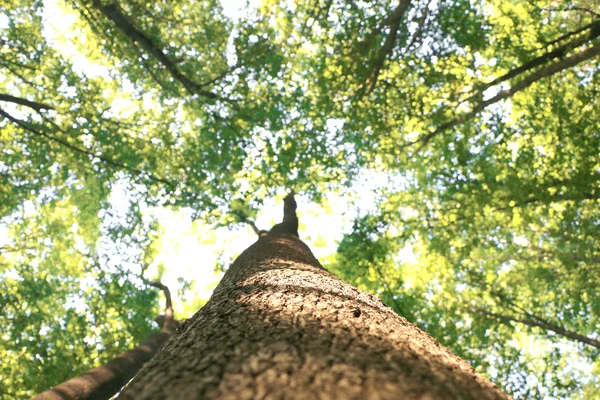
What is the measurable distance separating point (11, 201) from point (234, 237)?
6.77 metres

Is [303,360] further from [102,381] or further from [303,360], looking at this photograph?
[102,381]

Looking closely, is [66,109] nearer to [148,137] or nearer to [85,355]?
[148,137]

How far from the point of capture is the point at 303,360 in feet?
4.41

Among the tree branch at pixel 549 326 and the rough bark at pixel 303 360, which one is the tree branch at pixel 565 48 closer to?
the tree branch at pixel 549 326

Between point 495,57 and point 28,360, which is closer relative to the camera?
point 28,360

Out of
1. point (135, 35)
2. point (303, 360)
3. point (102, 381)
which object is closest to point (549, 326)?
point (102, 381)

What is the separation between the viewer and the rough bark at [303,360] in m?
1.18

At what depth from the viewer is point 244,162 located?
11.4 meters

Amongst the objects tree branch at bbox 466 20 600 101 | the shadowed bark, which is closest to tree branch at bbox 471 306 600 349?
tree branch at bbox 466 20 600 101

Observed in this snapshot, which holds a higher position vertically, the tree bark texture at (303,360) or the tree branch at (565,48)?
the tree branch at (565,48)

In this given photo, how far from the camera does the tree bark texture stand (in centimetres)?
118

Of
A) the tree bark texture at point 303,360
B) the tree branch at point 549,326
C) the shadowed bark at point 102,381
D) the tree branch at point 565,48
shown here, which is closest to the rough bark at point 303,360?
the tree bark texture at point 303,360

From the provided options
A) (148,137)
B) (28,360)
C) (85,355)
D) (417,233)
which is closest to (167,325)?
(85,355)

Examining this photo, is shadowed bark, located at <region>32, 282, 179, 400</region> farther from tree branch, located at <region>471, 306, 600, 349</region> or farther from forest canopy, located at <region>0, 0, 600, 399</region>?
tree branch, located at <region>471, 306, 600, 349</region>
